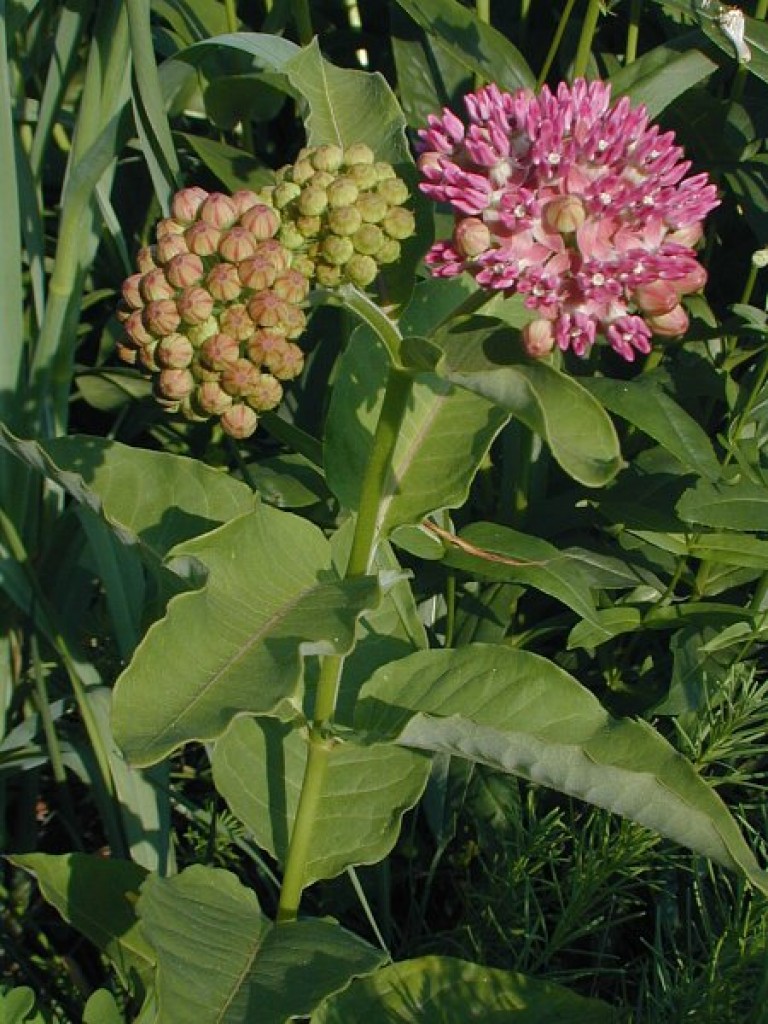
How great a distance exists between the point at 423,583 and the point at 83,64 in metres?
1.13

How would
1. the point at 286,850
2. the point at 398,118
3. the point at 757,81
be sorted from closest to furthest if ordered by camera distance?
the point at 398,118, the point at 286,850, the point at 757,81

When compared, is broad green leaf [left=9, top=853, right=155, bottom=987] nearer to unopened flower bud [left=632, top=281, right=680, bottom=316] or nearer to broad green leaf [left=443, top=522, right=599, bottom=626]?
broad green leaf [left=443, top=522, right=599, bottom=626]

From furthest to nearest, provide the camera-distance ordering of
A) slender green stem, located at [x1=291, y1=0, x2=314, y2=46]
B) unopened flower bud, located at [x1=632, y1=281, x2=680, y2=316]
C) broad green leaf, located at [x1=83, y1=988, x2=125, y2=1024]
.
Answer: slender green stem, located at [x1=291, y1=0, x2=314, y2=46]
broad green leaf, located at [x1=83, y1=988, x2=125, y2=1024]
unopened flower bud, located at [x1=632, y1=281, x2=680, y2=316]

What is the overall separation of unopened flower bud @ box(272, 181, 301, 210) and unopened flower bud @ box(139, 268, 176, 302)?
0.47ft

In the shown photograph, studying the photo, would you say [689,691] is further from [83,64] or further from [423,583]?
[83,64]

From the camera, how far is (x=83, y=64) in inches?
92.2

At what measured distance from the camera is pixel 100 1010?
4.90 ft

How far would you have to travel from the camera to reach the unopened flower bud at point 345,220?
1.26 m

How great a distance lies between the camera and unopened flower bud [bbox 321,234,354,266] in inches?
49.9

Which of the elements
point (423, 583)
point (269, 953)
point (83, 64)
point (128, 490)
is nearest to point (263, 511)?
point (128, 490)

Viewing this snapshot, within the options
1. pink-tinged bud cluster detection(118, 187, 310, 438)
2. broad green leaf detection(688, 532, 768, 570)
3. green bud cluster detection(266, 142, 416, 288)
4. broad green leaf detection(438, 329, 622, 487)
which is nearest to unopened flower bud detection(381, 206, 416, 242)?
green bud cluster detection(266, 142, 416, 288)

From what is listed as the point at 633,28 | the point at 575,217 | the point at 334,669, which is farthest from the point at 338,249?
the point at 633,28

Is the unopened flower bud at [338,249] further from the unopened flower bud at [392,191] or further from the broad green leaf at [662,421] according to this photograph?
the broad green leaf at [662,421]

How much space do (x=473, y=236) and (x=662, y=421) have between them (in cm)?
52
